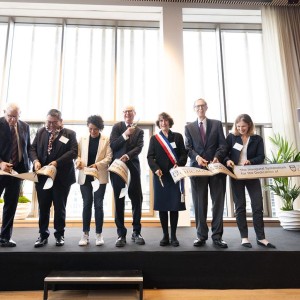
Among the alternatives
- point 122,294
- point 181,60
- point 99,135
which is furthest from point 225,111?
point 122,294

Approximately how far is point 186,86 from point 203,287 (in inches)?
151

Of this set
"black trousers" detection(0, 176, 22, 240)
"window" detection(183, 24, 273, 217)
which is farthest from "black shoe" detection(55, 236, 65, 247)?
"window" detection(183, 24, 273, 217)

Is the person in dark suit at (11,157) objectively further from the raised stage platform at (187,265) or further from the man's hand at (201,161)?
the man's hand at (201,161)

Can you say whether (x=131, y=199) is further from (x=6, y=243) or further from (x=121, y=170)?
(x=6, y=243)

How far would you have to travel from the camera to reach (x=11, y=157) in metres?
2.59

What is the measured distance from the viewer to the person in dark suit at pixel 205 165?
2.45 metres

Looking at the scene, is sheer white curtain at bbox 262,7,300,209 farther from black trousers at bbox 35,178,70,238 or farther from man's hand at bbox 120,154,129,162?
black trousers at bbox 35,178,70,238

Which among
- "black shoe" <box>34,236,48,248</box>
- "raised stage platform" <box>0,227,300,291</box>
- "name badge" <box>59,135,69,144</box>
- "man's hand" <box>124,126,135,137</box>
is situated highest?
"man's hand" <box>124,126,135,137</box>

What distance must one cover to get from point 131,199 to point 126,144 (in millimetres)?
550

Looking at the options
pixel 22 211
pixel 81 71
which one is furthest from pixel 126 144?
pixel 81 71

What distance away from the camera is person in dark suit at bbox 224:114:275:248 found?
2445mm

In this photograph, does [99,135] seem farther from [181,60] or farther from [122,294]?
[181,60]

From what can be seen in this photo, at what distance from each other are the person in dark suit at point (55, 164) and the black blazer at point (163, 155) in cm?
76

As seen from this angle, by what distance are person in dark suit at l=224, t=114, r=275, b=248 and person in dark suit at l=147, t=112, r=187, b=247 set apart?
0.50 m
